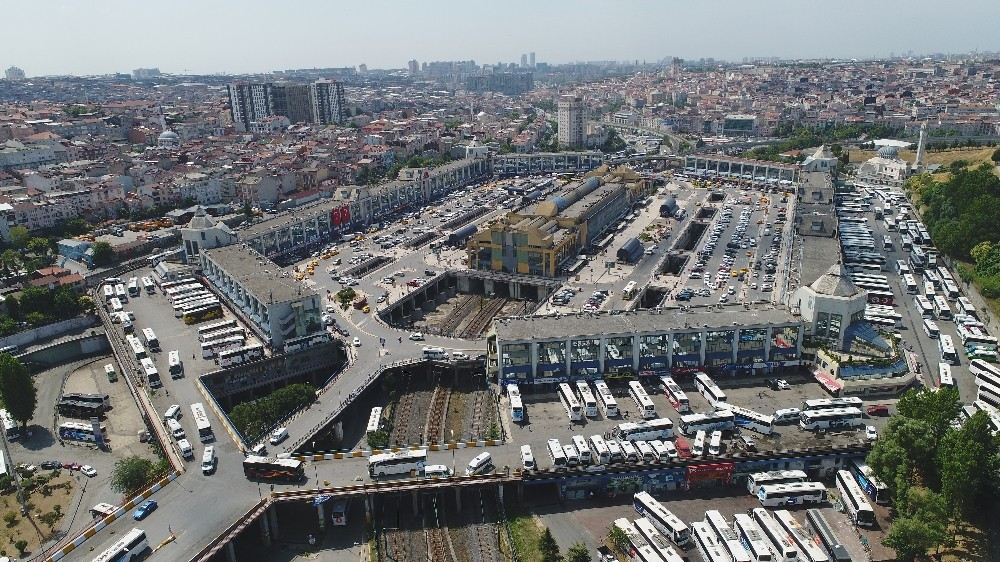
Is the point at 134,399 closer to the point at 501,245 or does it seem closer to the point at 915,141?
the point at 501,245

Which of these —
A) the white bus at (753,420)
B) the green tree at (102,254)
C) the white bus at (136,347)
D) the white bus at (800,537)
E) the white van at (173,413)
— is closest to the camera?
the white bus at (800,537)

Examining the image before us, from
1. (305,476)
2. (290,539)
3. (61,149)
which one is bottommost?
(290,539)

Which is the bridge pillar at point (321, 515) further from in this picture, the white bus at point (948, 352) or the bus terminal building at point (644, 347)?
the white bus at point (948, 352)

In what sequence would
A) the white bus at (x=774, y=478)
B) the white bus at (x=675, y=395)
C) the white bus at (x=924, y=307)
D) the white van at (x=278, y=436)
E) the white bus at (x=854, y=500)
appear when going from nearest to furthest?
the white bus at (x=854, y=500) < the white bus at (x=774, y=478) < the white van at (x=278, y=436) < the white bus at (x=675, y=395) < the white bus at (x=924, y=307)

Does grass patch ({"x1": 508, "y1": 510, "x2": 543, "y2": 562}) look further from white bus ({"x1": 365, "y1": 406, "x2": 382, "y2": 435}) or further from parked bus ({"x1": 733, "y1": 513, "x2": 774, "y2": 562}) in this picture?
white bus ({"x1": 365, "y1": 406, "x2": 382, "y2": 435})

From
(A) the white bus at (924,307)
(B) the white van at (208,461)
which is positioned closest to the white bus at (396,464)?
(B) the white van at (208,461)

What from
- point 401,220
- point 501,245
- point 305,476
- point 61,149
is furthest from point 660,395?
point 61,149
